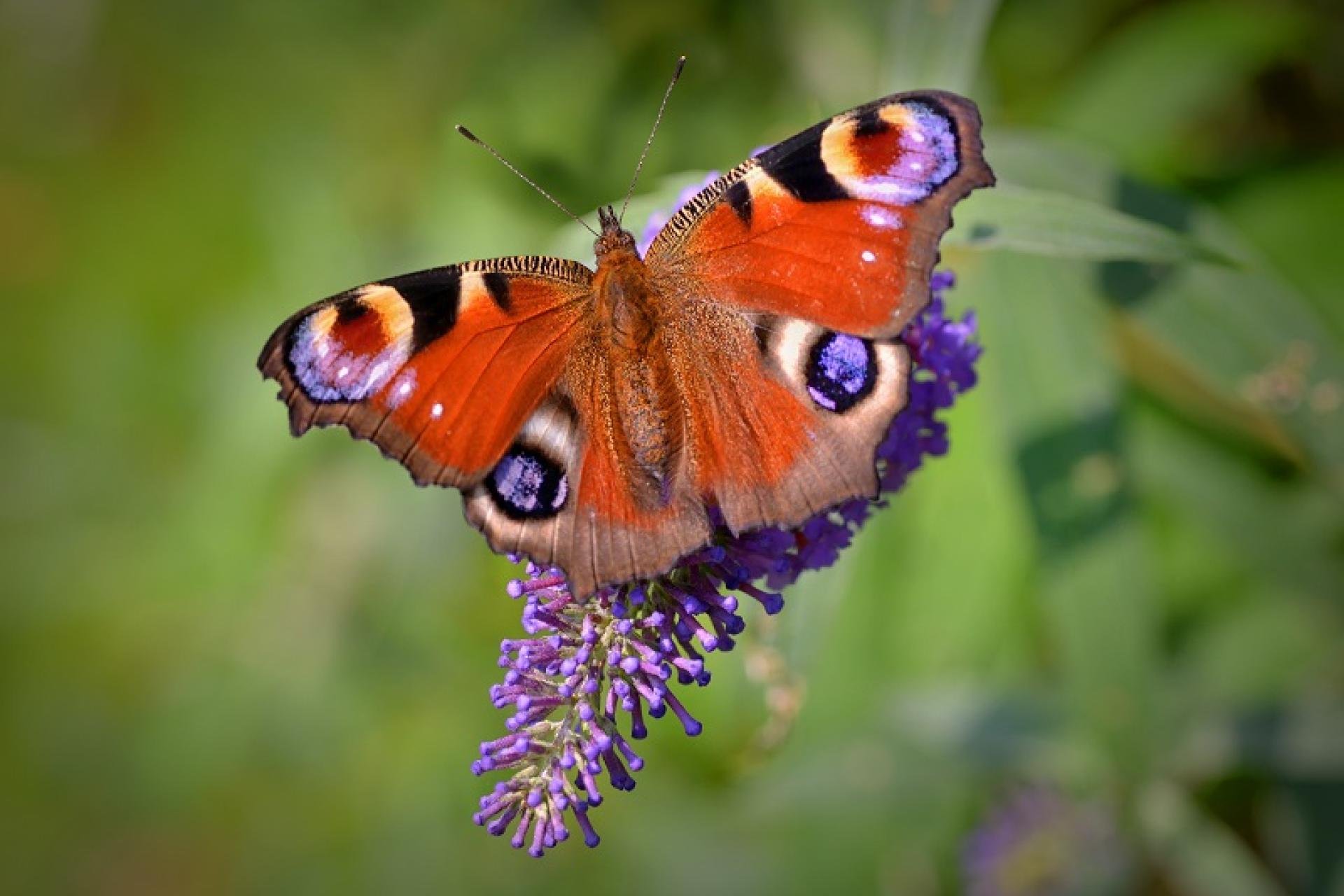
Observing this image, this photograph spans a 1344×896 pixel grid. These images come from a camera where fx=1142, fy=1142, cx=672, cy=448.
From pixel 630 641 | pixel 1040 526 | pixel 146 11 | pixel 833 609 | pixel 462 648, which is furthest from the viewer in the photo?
pixel 146 11

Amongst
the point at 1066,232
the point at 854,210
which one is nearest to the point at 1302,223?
the point at 1066,232

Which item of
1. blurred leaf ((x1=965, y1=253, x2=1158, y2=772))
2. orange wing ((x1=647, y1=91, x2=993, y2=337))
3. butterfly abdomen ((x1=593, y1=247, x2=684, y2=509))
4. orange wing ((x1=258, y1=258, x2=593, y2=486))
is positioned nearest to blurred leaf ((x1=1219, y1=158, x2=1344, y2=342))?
blurred leaf ((x1=965, y1=253, x2=1158, y2=772))

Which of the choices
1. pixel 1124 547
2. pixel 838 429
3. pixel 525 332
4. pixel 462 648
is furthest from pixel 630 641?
pixel 462 648

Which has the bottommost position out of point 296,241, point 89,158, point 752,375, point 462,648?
point 752,375

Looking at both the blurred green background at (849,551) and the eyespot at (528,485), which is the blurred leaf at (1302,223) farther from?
the eyespot at (528,485)

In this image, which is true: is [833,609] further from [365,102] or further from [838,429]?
[365,102]

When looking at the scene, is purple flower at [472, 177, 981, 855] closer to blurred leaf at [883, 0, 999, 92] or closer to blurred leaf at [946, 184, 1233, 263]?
blurred leaf at [946, 184, 1233, 263]

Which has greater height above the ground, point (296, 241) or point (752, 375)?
point (296, 241)
